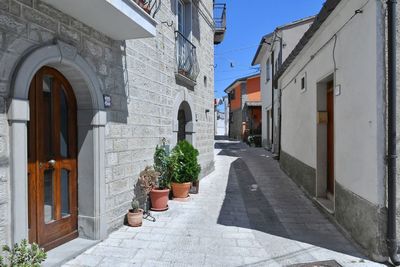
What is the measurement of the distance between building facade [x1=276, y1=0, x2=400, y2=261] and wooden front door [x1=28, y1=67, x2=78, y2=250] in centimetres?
386

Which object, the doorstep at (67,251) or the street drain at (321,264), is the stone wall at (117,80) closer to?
the doorstep at (67,251)

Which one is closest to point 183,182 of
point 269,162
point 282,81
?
point 282,81

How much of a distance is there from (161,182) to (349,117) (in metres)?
3.70

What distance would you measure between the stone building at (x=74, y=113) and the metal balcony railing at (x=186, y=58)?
1074 millimetres

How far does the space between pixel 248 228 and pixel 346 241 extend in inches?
56.7

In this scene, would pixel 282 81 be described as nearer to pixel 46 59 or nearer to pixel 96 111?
pixel 96 111

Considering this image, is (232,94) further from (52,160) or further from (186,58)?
(52,160)

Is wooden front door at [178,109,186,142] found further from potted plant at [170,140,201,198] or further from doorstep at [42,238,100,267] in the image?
doorstep at [42,238,100,267]

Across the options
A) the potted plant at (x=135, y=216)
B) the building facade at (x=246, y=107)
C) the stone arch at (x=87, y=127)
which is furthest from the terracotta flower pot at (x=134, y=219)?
the building facade at (x=246, y=107)

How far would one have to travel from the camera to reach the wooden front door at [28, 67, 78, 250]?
3494 millimetres

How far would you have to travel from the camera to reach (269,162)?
44.6ft

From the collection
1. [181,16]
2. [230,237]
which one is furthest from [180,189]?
[181,16]

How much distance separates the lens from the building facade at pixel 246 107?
1038 inches

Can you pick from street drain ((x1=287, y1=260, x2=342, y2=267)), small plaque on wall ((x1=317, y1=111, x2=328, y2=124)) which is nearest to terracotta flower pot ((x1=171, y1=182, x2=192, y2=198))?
small plaque on wall ((x1=317, y1=111, x2=328, y2=124))
